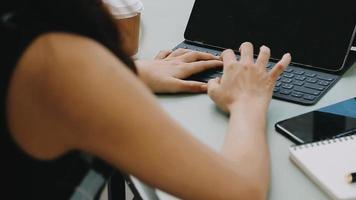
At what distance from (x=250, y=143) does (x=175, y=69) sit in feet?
0.96

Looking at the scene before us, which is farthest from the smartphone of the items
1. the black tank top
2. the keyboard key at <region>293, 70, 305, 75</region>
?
the black tank top

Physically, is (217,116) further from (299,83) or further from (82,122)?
(82,122)

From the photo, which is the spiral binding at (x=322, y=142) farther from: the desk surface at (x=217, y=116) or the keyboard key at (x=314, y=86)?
the keyboard key at (x=314, y=86)

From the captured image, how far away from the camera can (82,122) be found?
0.58 metres

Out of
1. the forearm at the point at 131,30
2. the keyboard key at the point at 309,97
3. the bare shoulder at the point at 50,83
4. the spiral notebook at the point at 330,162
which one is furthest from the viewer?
the forearm at the point at 131,30

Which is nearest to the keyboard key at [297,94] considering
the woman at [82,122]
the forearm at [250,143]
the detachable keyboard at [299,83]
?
the detachable keyboard at [299,83]

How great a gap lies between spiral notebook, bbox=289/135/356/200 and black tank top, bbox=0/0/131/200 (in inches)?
11.3

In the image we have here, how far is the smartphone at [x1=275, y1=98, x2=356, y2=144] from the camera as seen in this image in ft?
2.72

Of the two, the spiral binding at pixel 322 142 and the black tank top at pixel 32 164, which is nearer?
the black tank top at pixel 32 164

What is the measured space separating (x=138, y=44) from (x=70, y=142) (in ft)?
1.97

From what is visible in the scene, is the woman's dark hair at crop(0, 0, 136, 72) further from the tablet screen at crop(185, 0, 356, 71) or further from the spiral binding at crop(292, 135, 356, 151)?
the tablet screen at crop(185, 0, 356, 71)

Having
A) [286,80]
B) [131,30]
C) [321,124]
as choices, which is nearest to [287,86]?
[286,80]

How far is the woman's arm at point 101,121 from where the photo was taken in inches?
22.0

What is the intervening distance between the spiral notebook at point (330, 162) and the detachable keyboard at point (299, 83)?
0.49 feet
